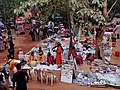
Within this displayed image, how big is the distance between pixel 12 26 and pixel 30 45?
601cm

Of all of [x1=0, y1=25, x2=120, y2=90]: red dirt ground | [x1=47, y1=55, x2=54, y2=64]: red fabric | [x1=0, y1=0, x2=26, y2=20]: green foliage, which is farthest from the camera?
[x1=0, y1=0, x2=26, y2=20]: green foliage

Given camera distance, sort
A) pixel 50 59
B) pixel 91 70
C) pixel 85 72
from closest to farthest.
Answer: pixel 85 72
pixel 91 70
pixel 50 59

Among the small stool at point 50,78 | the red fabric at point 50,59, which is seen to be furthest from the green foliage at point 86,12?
the small stool at point 50,78

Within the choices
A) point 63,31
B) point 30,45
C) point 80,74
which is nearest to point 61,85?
point 80,74

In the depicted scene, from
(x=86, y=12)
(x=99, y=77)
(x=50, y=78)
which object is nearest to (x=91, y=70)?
(x=99, y=77)

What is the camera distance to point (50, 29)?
22.9 metres

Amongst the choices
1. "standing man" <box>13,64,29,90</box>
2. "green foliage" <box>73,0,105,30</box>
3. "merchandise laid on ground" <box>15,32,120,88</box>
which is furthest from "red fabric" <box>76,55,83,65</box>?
"standing man" <box>13,64,29,90</box>

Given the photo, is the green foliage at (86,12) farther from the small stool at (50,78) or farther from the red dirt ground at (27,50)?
the small stool at (50,78)

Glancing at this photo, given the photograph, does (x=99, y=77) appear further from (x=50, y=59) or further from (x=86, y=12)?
(x=86, y=12)

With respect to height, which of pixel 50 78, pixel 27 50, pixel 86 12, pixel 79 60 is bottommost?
pixel 50 78

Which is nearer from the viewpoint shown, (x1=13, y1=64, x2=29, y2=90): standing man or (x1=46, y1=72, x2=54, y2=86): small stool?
(x1=13, y1=64, x2=29, y2=90): standing man

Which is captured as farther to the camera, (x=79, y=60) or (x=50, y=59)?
(x=79, y=60)

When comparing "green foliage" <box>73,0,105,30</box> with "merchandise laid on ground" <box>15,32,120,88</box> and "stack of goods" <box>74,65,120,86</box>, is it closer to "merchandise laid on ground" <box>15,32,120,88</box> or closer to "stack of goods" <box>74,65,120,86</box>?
"merchandise laid on ground" <box>15,32,120,88</box>

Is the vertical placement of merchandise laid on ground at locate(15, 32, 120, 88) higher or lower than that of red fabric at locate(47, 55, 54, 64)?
lower
